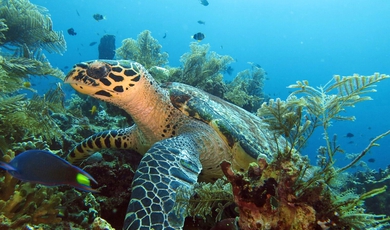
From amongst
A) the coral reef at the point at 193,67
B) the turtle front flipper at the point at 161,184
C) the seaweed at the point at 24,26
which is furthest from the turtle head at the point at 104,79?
the coral reef at the point at 193,67

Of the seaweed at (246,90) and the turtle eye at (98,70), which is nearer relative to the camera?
the turtle eye at (98,70)

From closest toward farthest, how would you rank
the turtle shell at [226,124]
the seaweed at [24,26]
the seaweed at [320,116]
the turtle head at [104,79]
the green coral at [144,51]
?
1. the seaweed at [320,116]
2. the turtle head at [104,79]
3. the turtle shell at [226,124]
4. the seaweed at [24,26]
5. the green coral at [144,51]

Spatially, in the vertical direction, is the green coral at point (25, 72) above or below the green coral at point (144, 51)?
below

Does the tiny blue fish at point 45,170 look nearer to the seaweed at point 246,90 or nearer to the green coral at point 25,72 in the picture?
the green coral at point 25,72

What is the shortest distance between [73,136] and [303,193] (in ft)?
14.2

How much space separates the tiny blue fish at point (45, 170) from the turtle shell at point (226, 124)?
7.01ft

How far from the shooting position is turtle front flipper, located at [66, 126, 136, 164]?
11.1ft

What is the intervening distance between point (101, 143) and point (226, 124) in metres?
1.77

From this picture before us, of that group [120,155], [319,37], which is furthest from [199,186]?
[319,37]

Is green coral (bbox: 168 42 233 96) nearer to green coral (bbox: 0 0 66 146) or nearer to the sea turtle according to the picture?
the sea turtle

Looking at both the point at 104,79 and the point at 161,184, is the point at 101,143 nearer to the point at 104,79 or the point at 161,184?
the point at 104,79

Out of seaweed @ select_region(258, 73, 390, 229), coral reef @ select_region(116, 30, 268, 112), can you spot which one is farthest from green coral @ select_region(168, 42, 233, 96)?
seaweed @ select_region(258, 73, 390, 229)

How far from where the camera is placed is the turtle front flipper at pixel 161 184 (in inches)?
62.2

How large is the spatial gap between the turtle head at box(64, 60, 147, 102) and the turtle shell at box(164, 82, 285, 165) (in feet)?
2.20
